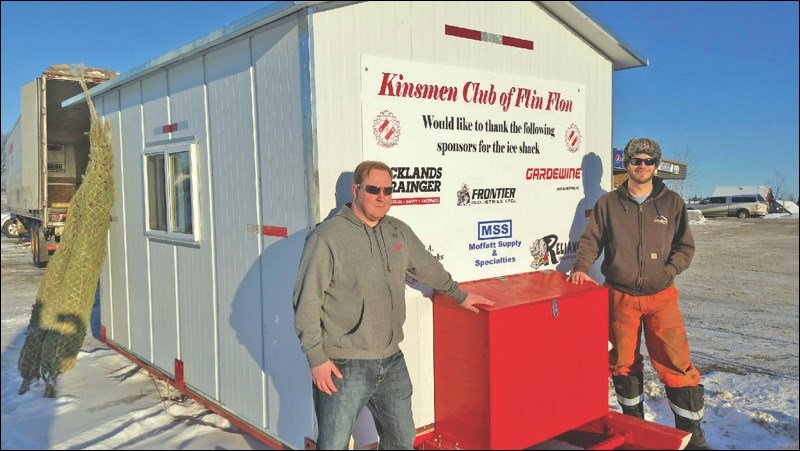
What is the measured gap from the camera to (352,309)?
3.06 meters

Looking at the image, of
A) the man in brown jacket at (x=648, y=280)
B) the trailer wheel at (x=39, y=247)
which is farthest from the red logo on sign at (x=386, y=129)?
the trailer wheel at (x=39, y=247)

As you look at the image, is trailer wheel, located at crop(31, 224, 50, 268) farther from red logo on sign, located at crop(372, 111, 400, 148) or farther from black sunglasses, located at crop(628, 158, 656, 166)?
black sunglasses, located at crop(628, 158, 656, 166)

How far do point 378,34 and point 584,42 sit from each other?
2.11 m

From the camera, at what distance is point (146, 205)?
5.78 meters

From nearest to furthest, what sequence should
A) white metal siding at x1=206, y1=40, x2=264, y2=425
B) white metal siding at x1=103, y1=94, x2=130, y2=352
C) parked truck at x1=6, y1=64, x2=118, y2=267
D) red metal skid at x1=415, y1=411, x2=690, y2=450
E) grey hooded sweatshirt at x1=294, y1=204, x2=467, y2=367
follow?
grey hooded sweatshirt at x1=294, y1=204, x2=467, y2=367
red metal skid at x1=415, y1=411, x2=690, y2=450
white metal siding at x1=206, y1=40, x2=264, y2=425
white metal siding at x1=103, y1=94, x2=130, y2=352
parked truck at x1=6, y1=64, x2=118, y2=267

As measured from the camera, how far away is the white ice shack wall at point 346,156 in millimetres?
3609

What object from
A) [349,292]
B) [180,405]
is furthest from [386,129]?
[180,405]

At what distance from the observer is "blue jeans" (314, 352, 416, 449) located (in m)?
3.05

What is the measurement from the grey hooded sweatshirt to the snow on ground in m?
1.76

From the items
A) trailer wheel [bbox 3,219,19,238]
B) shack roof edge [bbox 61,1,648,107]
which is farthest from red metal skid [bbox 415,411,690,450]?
trailer wheel [bbox 3,219,19,238]

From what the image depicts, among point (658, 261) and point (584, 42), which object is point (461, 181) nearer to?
point (658, 261)

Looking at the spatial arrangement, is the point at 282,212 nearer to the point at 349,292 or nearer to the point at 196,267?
the point at 349,292

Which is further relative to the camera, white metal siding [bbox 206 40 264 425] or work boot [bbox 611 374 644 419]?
work boot [bbox 611 374 644 419]

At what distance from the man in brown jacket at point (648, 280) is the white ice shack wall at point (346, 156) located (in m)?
0.58
